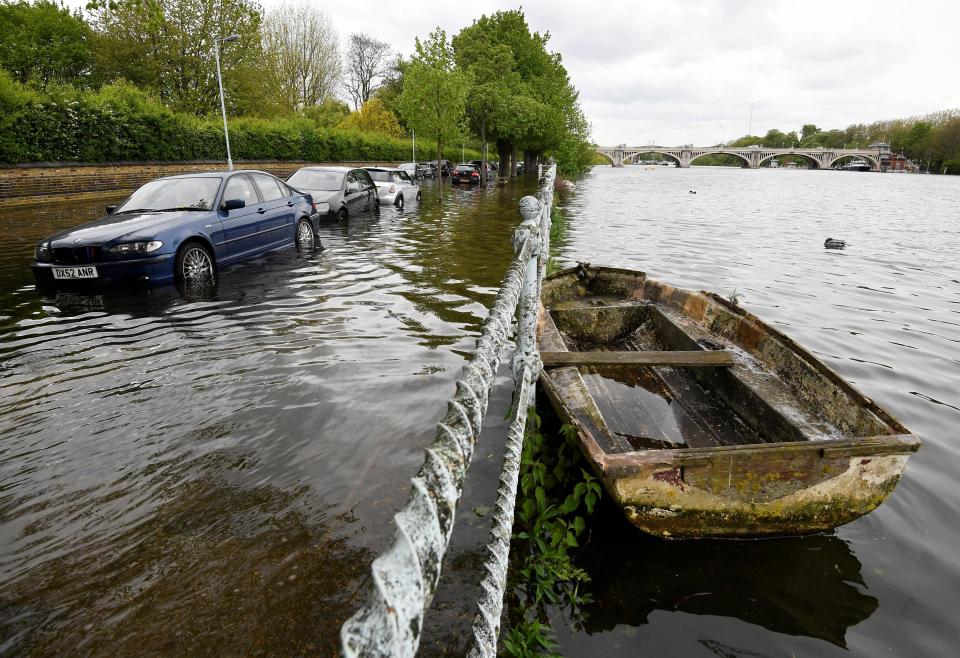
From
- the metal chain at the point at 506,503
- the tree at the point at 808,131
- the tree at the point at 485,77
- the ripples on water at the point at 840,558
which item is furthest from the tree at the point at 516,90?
the tree at the point at 808,131

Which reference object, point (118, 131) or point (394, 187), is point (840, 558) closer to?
point (394, 187)

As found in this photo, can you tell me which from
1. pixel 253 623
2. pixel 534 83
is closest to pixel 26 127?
pixel 253 623

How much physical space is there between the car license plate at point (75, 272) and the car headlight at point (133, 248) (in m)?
0.33

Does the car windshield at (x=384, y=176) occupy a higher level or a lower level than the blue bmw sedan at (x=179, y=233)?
higher

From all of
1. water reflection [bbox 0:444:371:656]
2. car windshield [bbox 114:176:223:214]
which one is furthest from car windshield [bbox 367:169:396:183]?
water reflection [bbox 0:444:371:656]

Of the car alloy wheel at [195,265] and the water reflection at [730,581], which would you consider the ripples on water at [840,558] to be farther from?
the car alloy wheel at [195,265]

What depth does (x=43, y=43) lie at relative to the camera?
138 ft

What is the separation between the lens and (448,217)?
17.7 metres

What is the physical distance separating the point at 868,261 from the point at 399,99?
20484mm

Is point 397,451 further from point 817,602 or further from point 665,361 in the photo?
point 817,602

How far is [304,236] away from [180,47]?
28.1 metres

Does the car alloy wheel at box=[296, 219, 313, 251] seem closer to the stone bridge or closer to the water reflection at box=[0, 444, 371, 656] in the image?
the water reflection at box=[0, 444, 371, 656]

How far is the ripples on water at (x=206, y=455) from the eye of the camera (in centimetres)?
258

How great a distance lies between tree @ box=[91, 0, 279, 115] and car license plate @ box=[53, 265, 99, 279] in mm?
28077
